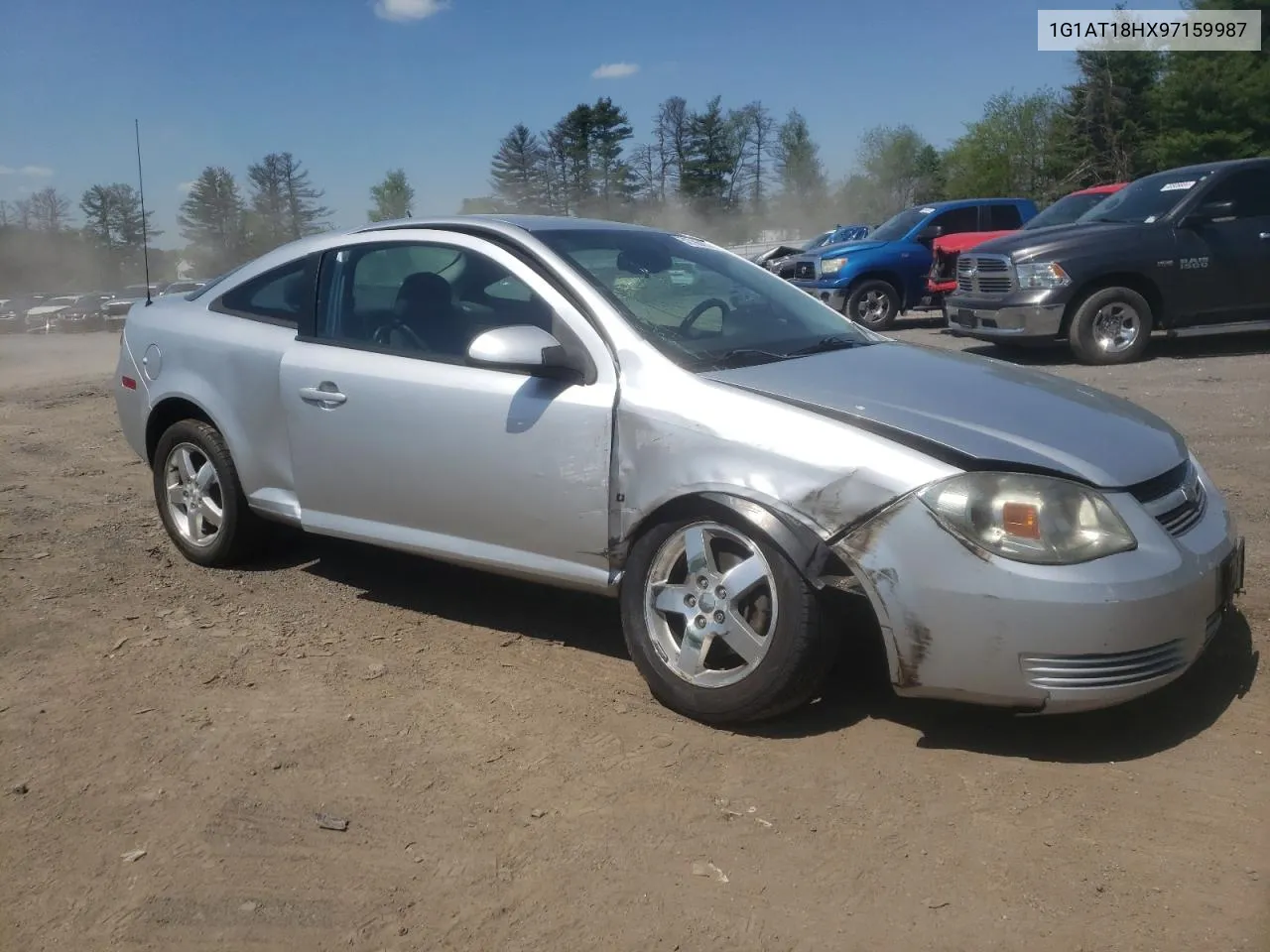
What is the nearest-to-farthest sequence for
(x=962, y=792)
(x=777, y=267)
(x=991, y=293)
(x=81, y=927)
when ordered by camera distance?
1. (x=81, y=927)
2. (x=962, y=792)
3. (x=991, y=293)
4. (x=777, y=267)

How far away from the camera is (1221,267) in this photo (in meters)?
10.4

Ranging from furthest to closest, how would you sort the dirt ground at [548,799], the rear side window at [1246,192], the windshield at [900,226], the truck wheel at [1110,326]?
the windshield at [900,226] < the rear side window at [1246,192] < the truck wheel at [1110,326] < the dirt ground at [548,799]

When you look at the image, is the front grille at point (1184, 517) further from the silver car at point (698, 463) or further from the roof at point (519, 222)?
the roof at point (519, 222)

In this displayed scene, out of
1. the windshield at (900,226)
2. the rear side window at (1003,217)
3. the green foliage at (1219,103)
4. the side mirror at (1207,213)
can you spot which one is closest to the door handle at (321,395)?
A: the side mirror at (1207,213)

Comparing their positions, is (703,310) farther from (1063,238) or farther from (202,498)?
(1063,238)

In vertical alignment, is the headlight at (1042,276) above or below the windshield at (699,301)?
above

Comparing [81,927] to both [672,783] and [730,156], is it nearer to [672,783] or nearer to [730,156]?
[672,783]

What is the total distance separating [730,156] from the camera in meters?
55.1

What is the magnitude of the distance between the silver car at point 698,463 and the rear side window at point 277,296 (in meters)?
0.02

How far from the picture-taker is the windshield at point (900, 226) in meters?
16.1

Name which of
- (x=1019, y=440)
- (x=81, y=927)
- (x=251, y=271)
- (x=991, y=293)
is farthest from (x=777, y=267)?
(x=81, y=927)

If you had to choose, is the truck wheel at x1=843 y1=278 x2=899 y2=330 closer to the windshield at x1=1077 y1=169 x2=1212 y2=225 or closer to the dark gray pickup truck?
the windshield at x1=1077 y1=169 x2=1212 y2=225

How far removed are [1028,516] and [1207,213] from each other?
8.99 meters

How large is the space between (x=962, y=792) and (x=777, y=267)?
587 inches
